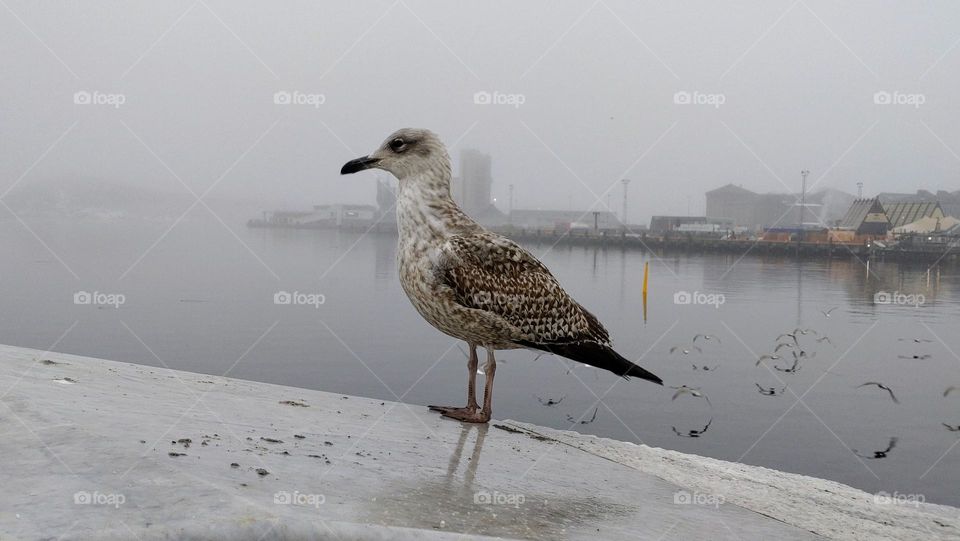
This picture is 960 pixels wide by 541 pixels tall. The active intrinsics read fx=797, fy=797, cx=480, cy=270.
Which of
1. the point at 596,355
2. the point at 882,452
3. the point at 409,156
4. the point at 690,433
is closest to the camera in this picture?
the point at 409,156

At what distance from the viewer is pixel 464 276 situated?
25.4 feet

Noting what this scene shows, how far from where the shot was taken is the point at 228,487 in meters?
4.66

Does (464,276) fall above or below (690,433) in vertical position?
above

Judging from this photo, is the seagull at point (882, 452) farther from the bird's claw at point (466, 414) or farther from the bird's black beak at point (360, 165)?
the bird's black beak at point (360, 165)

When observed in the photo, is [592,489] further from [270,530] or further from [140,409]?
[140,409]

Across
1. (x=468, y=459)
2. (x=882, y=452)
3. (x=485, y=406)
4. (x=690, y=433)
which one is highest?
(x=485, y=406)

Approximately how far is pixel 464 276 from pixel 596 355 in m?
1.87

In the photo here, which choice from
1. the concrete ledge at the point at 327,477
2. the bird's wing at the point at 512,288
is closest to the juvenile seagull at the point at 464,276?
the bird's wing at the point at 512,288

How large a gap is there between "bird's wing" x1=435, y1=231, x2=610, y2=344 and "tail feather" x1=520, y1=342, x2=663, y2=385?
7 centimetres

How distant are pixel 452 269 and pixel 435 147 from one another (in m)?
1.31

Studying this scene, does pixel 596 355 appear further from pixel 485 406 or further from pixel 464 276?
pixel 464 276

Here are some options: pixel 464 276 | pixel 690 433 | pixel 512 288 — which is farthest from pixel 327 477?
pixel 690 433

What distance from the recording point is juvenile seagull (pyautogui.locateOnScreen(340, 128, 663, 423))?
25.5ft

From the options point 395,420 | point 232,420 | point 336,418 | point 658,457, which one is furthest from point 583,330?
point 232,420
